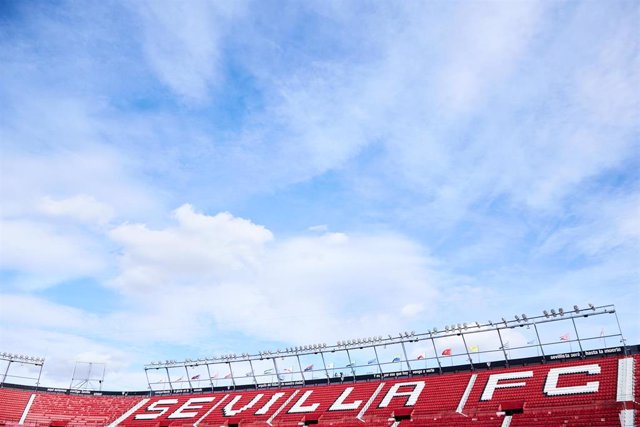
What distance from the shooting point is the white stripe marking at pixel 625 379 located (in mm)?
43188

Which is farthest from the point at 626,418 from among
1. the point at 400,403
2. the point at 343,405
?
the point at 343,405

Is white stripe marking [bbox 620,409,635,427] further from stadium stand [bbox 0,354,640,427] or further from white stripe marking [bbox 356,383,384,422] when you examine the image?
white stripe marking [bbox 356,383,384,422]

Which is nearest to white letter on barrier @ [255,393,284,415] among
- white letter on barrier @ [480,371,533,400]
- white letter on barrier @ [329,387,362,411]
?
white letter on barrier @ [329,387,362,411]

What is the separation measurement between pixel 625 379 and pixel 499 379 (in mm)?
12915

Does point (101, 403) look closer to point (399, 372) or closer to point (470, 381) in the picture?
point (399, 372)

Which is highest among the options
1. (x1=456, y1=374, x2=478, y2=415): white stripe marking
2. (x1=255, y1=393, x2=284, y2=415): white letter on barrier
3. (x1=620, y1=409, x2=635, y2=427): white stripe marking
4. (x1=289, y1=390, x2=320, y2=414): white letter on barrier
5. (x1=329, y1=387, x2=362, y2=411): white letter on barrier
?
(x1=255, y1=393, x2=284, y2=415): white letter on barrier

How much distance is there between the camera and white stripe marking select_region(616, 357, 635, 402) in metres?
43.2

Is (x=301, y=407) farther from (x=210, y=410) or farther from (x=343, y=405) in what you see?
(x=210, y=410)

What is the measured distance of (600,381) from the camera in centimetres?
4703

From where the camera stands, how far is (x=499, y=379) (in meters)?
55.3

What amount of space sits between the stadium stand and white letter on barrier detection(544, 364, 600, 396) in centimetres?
9

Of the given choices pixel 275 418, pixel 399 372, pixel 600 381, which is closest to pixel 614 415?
pixel 600 381

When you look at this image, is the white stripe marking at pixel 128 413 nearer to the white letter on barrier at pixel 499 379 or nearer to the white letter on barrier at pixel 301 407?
the white letter on barrier at pixel 301 407

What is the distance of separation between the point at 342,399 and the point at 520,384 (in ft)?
70.3
